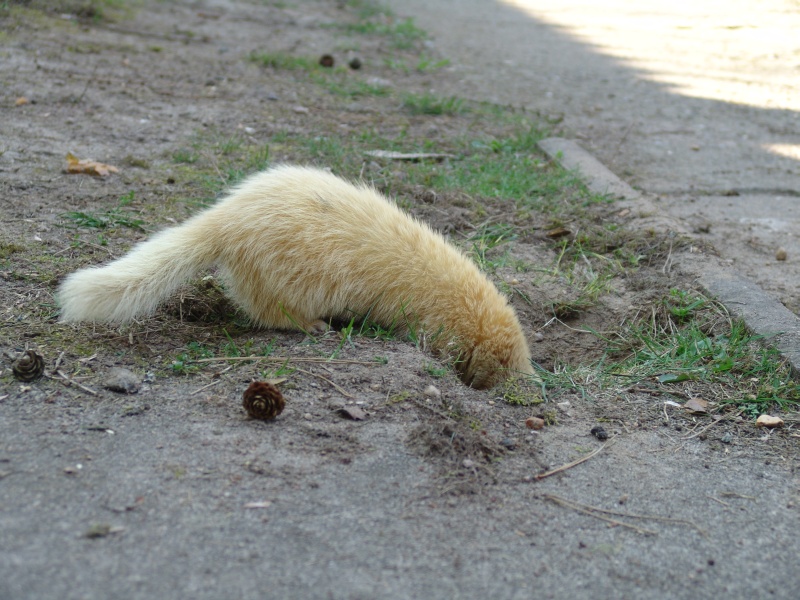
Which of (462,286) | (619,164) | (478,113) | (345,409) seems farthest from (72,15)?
(345,409)

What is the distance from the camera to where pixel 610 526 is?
2312 millimetres

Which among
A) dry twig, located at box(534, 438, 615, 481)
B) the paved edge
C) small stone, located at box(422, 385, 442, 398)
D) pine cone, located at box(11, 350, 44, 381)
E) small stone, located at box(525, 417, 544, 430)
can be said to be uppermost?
the paved edge

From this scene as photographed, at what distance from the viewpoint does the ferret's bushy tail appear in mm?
2986

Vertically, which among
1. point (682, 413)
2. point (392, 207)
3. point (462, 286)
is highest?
point (392, 207)

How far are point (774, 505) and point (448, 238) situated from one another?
2.44 meters

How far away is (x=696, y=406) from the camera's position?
312 cm

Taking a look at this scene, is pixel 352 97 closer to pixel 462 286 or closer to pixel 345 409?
pixel 462 286

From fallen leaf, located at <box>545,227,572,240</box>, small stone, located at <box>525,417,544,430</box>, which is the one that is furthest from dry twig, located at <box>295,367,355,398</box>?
fallen leaf, located at <box>545,227,572,240</box>

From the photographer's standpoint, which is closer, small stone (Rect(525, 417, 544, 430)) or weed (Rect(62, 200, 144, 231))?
small stone (Rect(525, 417, 544, 430))

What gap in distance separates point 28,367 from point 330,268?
4.17ft

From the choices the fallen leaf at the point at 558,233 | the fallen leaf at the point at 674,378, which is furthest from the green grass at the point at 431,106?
the fallen leaf at the point at 674,378

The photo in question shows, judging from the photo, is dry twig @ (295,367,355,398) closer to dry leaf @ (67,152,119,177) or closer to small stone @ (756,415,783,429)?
small stone @ (756,415,783,429)

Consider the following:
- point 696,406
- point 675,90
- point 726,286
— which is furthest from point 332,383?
point 675,90

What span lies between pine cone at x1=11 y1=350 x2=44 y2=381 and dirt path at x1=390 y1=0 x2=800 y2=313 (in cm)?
372
